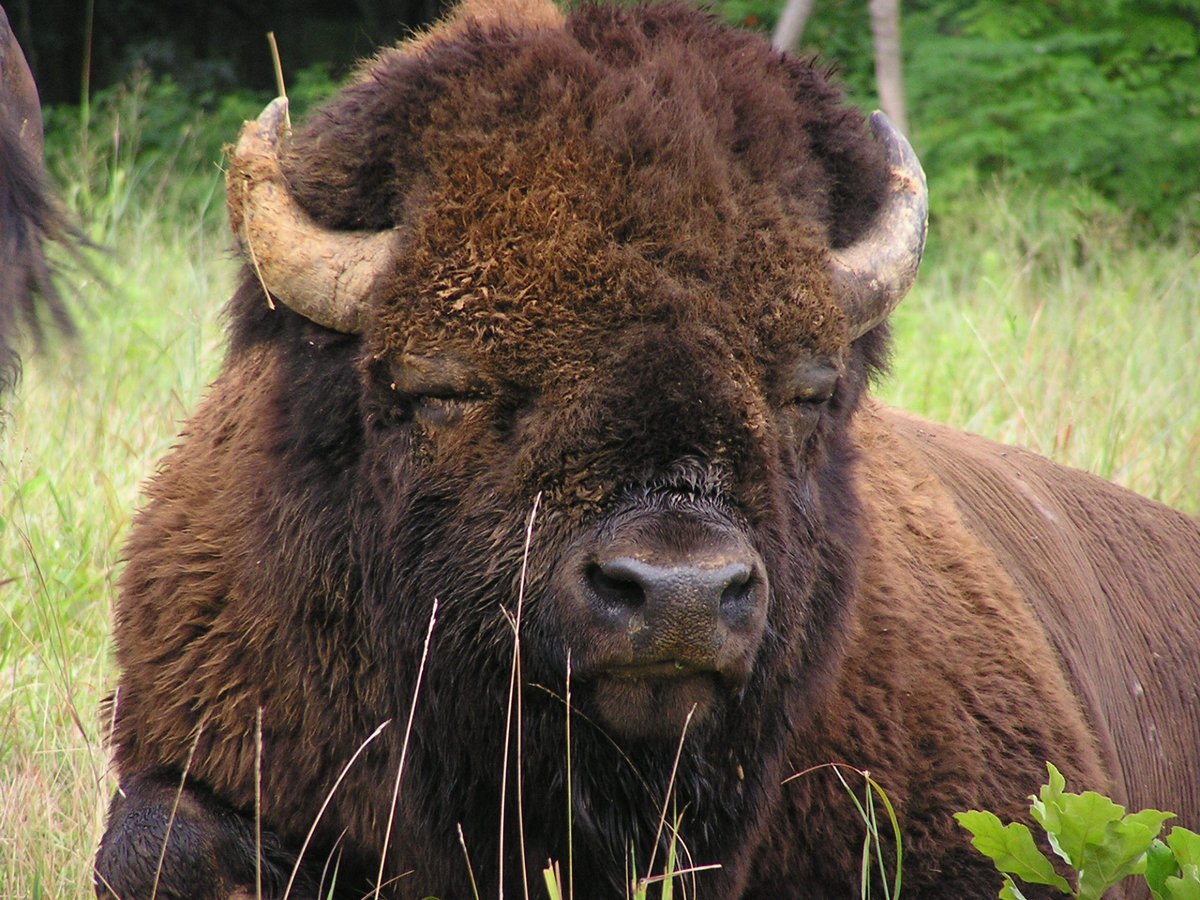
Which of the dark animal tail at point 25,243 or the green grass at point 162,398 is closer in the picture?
the dark animal tail at point 25,243

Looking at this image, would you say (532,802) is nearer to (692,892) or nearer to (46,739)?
(692,892)

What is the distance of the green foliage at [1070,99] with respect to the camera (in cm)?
1305

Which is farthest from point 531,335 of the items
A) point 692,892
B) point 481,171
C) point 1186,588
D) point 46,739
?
point 1186,588

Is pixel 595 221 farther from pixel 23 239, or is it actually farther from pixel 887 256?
pixel 23 239

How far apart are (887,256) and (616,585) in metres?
1.17

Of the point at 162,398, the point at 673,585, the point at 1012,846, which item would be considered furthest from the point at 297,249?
the point at 162,398

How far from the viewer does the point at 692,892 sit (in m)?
3.37

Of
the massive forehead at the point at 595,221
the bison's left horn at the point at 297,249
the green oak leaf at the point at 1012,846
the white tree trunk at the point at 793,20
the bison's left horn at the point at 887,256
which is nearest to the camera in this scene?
the green oak leaf at the point at 1012,846

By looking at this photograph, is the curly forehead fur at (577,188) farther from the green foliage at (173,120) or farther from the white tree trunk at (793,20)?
the green foliage at (173,120)

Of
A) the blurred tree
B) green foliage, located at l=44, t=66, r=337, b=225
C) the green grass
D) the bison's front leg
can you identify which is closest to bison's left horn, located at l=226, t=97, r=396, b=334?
the green grass

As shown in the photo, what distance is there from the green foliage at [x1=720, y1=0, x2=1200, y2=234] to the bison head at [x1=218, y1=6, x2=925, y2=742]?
10.0m

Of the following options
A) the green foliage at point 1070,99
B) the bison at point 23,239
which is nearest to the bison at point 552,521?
the bison at point 23,239

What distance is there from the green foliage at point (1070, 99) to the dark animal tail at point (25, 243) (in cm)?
1090

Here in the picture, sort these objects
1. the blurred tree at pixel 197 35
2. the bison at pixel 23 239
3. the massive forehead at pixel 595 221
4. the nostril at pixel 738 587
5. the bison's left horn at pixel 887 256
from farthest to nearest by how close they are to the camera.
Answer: the blurred tree at pixel 197 35 → the bison's left horn at pixel 887 256 → the massive forehead at pixel 595 221 → the nostril at pixel 738 587 → the bison at pixel 23 239
